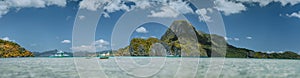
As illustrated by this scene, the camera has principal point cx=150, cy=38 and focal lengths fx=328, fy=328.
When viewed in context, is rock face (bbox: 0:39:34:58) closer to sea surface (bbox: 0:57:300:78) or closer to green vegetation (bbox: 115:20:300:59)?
green vegetation (bbox: 115:20:300:59)

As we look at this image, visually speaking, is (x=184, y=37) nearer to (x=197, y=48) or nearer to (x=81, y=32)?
(x=197, y=48)

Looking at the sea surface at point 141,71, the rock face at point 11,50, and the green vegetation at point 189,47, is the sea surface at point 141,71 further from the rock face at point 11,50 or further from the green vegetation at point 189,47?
the green vegetation at point 189,47

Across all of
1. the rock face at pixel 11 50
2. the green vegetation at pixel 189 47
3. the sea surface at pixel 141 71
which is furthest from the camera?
the green vegetation at pixel 189 47

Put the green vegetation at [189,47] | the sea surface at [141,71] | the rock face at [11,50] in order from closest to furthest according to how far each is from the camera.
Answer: the sea surface at [141,71] < the rock face at [11,50] < the green vegetation at [189,47]

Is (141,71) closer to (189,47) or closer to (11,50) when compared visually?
(11,50)

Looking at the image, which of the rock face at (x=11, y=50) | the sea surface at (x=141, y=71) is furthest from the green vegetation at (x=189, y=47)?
the sea surface at (x=141, y=71)

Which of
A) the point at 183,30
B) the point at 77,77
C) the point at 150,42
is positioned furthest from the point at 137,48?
the point at 77,77
